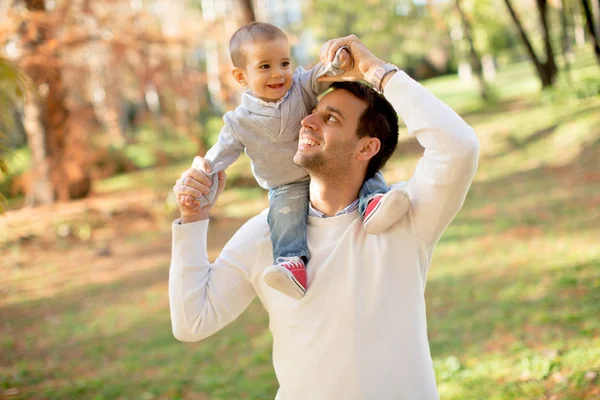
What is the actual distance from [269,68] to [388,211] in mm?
748

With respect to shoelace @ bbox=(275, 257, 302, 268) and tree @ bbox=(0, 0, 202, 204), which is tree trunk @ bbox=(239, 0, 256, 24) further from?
shoelace @ bbox=(275, 257, 302, 268)

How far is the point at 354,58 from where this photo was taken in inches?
82.8

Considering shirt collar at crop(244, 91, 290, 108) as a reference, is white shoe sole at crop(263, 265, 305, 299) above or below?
below

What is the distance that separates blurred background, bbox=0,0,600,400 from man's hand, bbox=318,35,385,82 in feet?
4.79

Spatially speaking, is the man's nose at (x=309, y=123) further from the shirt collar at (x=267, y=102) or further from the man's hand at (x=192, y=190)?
the man's hand at (x=192, y=190)

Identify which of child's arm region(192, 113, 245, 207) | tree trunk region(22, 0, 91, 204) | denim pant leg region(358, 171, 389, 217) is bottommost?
tree trunk region(22, 0, 91, 204)

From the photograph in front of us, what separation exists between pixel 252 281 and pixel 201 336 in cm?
27

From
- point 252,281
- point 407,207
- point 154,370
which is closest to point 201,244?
point 252,281

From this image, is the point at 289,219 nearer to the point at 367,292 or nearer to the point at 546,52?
the point at 367,292

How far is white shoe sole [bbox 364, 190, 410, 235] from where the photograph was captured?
6.47 ft

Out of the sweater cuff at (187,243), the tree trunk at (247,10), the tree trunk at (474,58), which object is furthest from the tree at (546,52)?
the sweater cuff at (187,243)

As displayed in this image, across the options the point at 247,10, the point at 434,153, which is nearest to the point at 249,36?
the point at 434,153

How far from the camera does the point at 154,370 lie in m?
5.70

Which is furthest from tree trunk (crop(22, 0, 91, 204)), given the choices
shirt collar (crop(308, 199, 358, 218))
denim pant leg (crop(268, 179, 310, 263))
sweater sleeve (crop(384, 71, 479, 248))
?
sweater sleeve (crop(384, 71, 479, 248))
